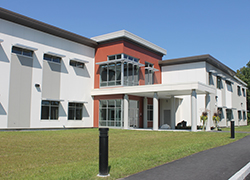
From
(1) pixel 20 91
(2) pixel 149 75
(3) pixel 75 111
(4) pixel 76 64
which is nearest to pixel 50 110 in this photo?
(3) pixel 75 111

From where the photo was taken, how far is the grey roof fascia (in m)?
20.5

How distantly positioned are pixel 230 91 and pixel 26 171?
122 ft

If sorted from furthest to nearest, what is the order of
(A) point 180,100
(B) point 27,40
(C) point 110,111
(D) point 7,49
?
(A) point 180,100 → (C) point 110,111 → (B) point 27,40 → (D) point 7,49

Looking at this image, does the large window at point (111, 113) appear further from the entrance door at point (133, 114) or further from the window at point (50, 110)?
the window at point (50, 110)

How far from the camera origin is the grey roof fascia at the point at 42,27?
20.5 m

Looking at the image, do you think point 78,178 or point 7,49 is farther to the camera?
point 7,49

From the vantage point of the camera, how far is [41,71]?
23.1 metres

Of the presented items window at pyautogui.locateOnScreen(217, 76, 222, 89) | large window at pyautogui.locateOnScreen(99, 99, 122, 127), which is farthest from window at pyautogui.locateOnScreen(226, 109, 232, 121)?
large window at pyautogui.locateOnScreen(99, 99, 122, 127)

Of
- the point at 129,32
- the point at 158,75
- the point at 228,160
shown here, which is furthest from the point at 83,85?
the point at 228,160

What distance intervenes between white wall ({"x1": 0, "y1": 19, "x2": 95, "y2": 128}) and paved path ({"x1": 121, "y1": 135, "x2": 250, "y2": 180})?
55.0 feet

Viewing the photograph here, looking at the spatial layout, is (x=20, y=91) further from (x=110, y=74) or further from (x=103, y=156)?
(x=103, y=156)

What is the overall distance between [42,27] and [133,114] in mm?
12658

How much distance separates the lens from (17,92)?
69.5ft

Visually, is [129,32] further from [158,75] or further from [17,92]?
[17,92]
